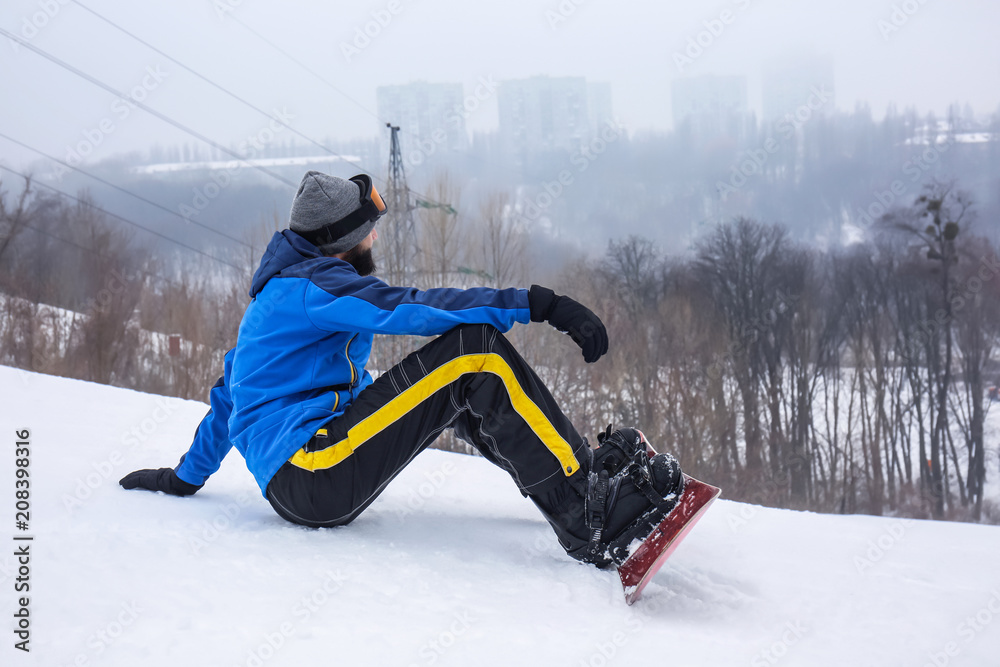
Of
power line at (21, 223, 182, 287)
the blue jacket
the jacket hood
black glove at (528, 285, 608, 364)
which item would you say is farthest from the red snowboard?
power line at (21, 223, 182, 287)

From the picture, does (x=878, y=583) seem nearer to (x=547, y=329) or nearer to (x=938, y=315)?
(x=547, y=329)

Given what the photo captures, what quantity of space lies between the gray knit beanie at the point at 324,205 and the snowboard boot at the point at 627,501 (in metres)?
0.89

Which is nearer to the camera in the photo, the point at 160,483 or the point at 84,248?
the point at 160,483

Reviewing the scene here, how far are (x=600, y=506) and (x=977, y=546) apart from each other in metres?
1.49

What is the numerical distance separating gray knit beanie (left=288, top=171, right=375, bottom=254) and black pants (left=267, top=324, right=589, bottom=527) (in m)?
0.42

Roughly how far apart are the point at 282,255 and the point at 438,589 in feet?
2.85

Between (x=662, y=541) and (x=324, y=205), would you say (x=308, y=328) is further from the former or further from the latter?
(x=662, y=541)

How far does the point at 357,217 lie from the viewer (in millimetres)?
1791

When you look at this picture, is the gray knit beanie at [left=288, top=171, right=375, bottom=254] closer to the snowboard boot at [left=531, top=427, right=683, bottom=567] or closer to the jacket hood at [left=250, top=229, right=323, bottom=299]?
the jacket hood at [left=250, top=229, right=323, bottom=299]

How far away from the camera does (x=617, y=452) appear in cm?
159

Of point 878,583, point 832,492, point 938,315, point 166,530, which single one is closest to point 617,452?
point 878,583

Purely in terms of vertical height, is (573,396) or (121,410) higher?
(121,410)

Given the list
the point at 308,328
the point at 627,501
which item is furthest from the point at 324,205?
the point at 627,501

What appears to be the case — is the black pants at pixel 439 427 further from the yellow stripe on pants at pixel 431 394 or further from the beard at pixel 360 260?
the beard at pixel 360 260
